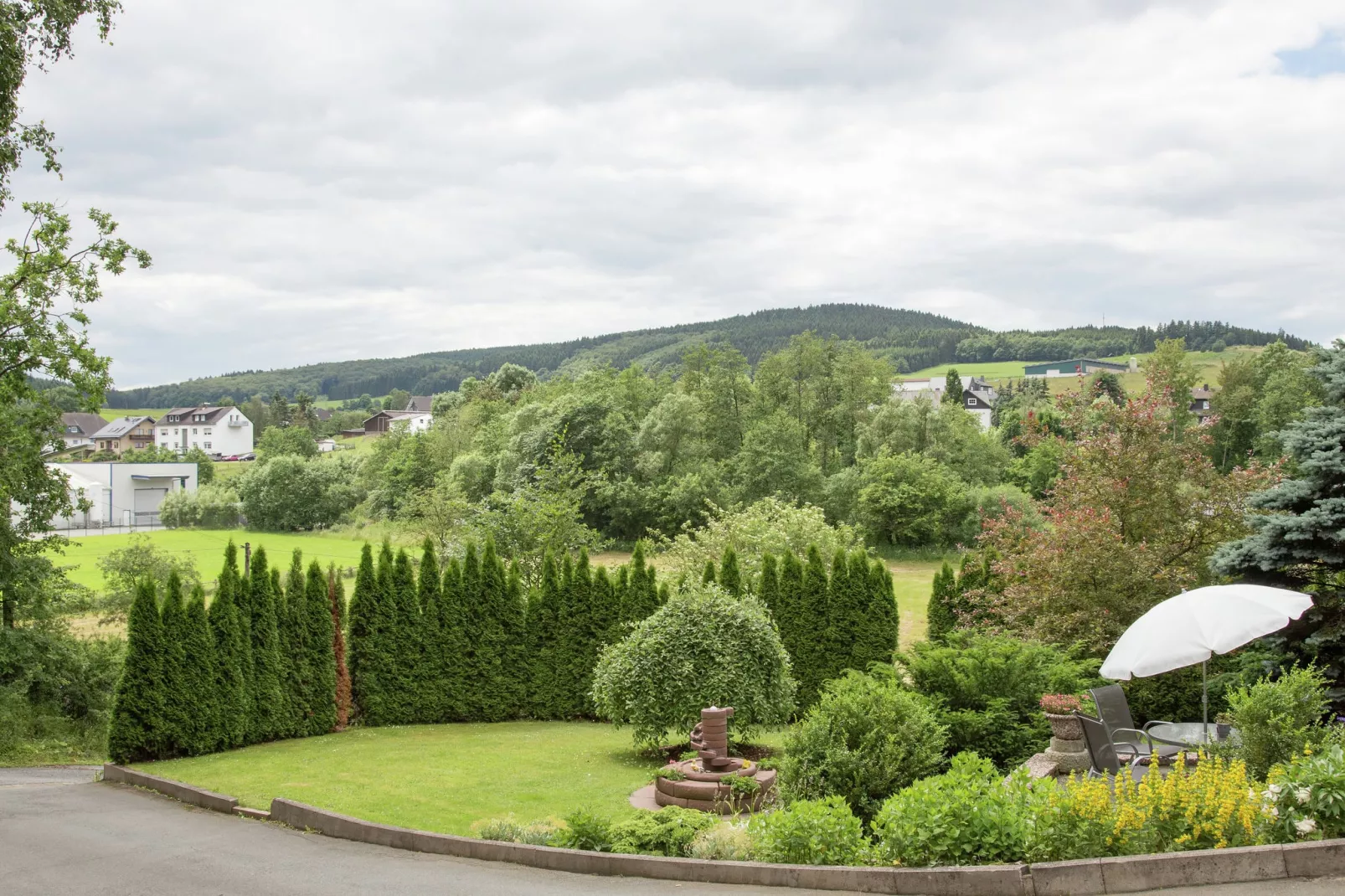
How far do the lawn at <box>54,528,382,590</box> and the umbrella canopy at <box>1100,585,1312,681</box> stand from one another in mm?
35104

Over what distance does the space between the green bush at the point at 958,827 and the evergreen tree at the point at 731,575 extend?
38.9 ft

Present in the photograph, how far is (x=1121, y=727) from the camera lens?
1079 centimetres

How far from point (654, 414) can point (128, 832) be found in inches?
1649

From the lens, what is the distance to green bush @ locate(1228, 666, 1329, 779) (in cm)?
809

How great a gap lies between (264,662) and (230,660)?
2.31ft

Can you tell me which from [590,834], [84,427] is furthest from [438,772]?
[84,427]

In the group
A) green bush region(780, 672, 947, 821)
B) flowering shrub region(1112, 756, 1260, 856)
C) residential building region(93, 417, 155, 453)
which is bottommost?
green bush region(780, 672, 947, 821)

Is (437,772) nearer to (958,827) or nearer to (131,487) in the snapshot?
(958,827)

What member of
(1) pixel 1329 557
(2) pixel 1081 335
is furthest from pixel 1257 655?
(2) pixel 1081 335

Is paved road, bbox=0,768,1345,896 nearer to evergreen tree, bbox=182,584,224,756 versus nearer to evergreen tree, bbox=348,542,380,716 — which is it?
evergreen tree, bbox=182,584,224,756

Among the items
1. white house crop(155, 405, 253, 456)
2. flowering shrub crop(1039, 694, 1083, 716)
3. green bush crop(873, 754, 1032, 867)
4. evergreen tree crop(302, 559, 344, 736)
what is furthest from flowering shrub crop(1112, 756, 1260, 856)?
white house crop(155, 405, 253, 456)

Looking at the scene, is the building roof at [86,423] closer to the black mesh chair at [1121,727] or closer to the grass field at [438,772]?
the grass field at [438,772]

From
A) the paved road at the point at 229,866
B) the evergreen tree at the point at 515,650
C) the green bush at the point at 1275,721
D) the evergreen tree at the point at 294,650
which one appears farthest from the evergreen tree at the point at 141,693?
the green bush at the point at 1275,721

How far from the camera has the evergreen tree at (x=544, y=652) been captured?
60.8ft
